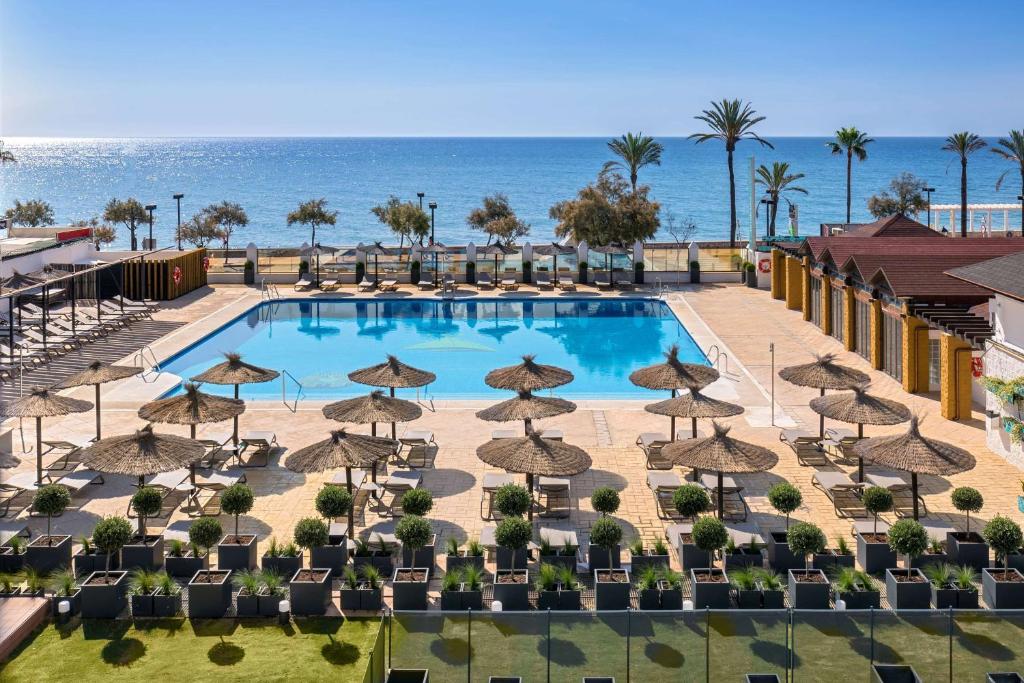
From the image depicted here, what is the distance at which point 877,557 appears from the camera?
15.1m

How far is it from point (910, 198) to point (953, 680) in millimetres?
54465

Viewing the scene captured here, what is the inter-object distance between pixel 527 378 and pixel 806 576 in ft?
26.1

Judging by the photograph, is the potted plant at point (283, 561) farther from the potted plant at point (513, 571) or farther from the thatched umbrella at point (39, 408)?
the thatched umbrella at point (39, 408)

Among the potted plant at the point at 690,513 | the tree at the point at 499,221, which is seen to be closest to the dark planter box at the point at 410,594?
the potted plant at the point at 690,513

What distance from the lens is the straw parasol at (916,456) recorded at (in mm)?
15672

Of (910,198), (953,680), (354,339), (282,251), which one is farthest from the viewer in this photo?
(910,198)

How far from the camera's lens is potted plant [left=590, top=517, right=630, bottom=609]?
13.9 metres

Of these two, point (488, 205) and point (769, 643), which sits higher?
point (488, 205)

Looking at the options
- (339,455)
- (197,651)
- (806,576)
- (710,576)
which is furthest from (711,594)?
(197,651)

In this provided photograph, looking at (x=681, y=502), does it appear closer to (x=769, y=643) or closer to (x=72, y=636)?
(x=769, y=643)

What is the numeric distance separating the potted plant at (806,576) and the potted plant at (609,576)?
7.32 feet

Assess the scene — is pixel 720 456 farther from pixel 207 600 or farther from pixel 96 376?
pixel 96 376

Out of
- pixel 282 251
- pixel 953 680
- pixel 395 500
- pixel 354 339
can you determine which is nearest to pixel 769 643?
pixel 953 680

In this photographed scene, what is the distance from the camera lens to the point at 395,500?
18312 millimetres
